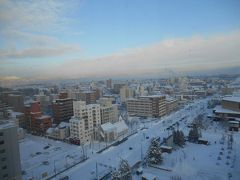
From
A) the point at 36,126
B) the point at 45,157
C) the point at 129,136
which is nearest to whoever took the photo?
the point at 45,157

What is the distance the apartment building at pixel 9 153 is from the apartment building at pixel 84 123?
366 centimetres

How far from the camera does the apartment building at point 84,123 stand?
24.4ft

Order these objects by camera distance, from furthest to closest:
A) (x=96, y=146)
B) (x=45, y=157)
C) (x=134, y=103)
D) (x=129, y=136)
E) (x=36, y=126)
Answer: (x=134, y=103), (x=36, y=126), (x=129, y=136), (x=96, y=146), (x=45, y=157)

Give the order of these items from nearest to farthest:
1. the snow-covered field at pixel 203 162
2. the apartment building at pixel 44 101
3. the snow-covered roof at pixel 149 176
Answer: the snow-covered roof at pixel 149 176 < the snow-covered field at pixel 203 162 < the apartment building at pixel 44 101

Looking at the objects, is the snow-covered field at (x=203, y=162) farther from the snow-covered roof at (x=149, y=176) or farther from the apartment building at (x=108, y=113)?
the apartment building at (x=108, y=113)

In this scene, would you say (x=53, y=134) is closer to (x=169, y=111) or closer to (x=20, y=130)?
(x=20, y=130)

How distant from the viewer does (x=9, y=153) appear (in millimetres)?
3625

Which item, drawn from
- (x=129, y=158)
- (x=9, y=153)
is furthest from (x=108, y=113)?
(x=9, y=153)

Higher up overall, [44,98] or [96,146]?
[44,98]

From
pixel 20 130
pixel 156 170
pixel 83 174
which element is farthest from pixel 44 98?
pixel 156 170

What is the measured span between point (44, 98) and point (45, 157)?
8.15 meters

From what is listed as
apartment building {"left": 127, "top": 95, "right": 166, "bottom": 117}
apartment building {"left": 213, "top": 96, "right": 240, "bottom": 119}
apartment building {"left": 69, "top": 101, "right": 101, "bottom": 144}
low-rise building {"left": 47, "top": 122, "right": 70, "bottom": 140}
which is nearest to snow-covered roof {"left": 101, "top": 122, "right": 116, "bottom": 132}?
apartment building {"left": 69, "top": 101, "right": 101, "bottom": 144}

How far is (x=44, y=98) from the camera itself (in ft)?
45.3

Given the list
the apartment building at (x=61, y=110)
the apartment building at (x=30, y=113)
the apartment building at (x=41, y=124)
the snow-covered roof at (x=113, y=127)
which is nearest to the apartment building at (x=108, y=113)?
the snow-covered roof at (x=113, y=127)
